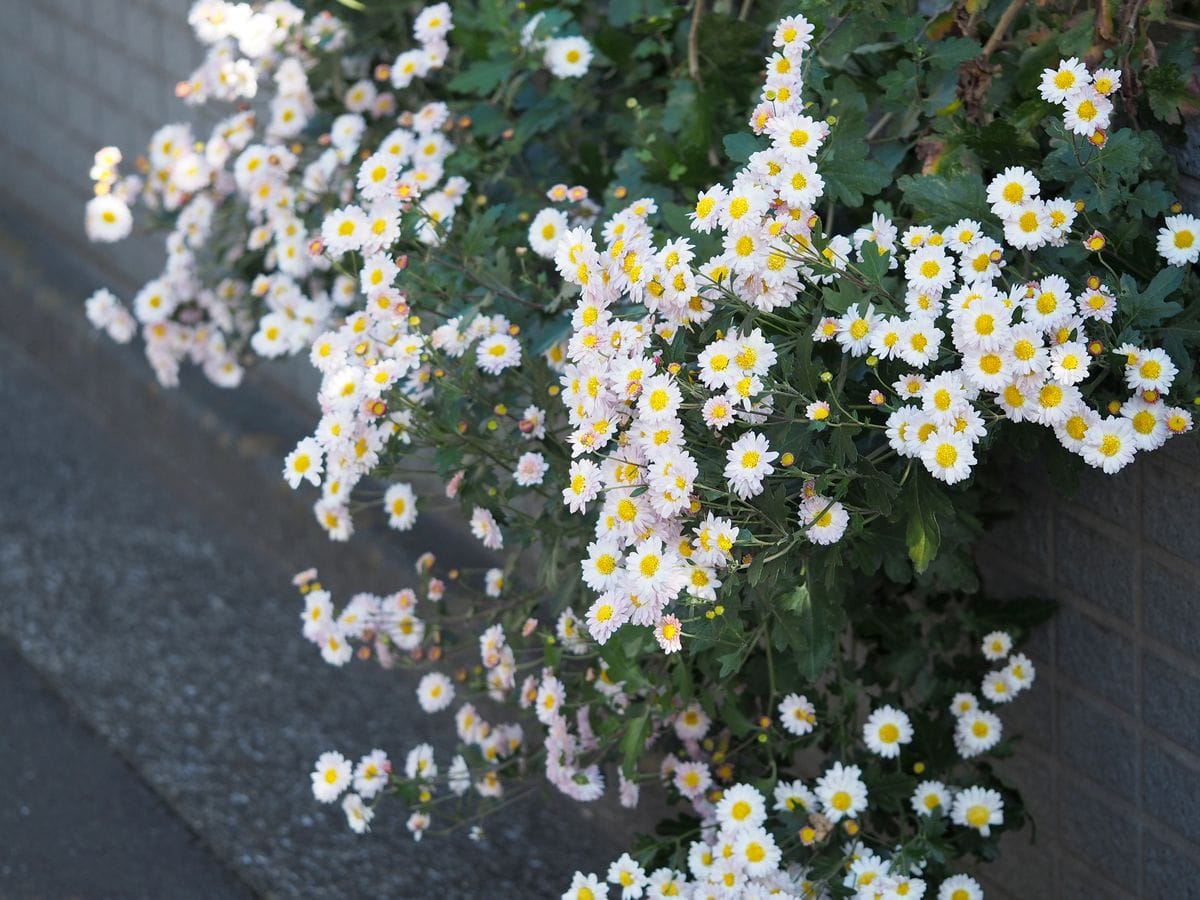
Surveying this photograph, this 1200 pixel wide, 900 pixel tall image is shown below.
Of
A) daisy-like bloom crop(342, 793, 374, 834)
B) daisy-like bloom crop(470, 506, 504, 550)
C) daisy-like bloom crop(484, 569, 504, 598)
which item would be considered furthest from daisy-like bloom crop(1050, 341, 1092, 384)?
daisy-like bloom crop(342, 793, 374, 834)

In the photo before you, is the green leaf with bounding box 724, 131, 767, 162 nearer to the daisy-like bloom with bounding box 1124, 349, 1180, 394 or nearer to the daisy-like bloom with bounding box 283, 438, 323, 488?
the daisy-like bloom with bounding box 1124, 349, 1180, 394

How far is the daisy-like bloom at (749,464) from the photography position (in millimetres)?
1742

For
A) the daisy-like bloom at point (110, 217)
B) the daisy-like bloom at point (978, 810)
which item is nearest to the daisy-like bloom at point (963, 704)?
the daisy-like bloom at point (978, 810)

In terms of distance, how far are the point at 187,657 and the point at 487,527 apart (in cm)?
139

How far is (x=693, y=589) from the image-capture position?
1800mm

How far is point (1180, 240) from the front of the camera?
180cm

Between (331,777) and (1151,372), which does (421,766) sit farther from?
(1151,372)

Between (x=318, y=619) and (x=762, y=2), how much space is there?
4.05 ft

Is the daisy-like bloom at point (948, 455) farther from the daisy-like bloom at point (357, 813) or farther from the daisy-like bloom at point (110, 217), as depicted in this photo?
the daisy-like bloom at point (110, 217)

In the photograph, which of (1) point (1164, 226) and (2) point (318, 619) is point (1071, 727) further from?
(2) point (318, 619)

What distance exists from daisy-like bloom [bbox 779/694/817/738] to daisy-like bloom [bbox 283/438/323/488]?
726mm

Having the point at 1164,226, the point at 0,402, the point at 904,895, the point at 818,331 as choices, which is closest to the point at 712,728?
the point at 904,895

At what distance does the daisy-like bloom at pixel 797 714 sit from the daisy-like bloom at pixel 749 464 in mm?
487

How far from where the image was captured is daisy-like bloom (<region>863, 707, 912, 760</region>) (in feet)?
6.97
